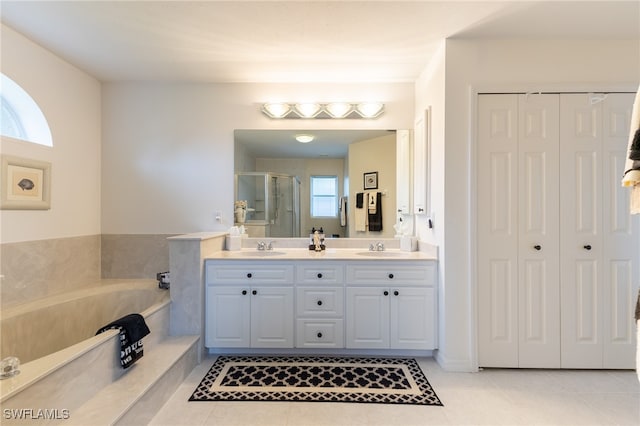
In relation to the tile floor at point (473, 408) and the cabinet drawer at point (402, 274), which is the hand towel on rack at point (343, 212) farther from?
the tile floor at point (473, 408)

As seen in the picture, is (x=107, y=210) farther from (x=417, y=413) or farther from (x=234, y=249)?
(x=417, y=413)

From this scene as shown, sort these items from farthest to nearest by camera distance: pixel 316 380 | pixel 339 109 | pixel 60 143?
pixel 339 109
pixel 60 143
pixel 316 380

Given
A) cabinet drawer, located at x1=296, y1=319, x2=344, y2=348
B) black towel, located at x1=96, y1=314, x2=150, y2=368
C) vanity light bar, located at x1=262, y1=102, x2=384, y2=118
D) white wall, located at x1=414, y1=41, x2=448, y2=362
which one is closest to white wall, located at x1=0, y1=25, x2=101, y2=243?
black towel, located at x1=96, y1=314, x2=150, y2=368

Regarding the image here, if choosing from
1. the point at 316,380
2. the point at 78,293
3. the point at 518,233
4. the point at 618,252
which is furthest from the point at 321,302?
the point at 618,252

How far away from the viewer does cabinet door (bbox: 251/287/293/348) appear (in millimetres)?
2561

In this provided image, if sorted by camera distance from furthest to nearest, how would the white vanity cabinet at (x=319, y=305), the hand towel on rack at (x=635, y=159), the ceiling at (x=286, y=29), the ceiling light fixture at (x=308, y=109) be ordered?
1. the ceiling light fixture at (x=308, y=109)
2. the white vanity cabinet at (x=319, y=305)
3. the ceiling at (x=286, y=29)
4. the hand towel on rack at (x=635, y=159)

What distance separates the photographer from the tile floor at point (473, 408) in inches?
71.8

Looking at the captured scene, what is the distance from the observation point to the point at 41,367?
1423 millimetres

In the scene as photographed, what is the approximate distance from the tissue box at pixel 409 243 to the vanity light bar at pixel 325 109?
1271mm

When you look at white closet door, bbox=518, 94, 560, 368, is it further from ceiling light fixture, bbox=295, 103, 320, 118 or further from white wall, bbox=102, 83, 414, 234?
ceiling light fixture, bbox=295, 103, 320, 118

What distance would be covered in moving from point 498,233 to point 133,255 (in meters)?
3.39

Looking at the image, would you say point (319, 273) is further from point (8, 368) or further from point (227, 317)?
point (8, 368)

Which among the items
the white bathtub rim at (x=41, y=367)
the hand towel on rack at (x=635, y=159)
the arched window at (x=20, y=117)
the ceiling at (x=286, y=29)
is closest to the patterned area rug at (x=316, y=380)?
the white bathtub rim at (x=41, y=367)

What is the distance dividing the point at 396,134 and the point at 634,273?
2183 mm
